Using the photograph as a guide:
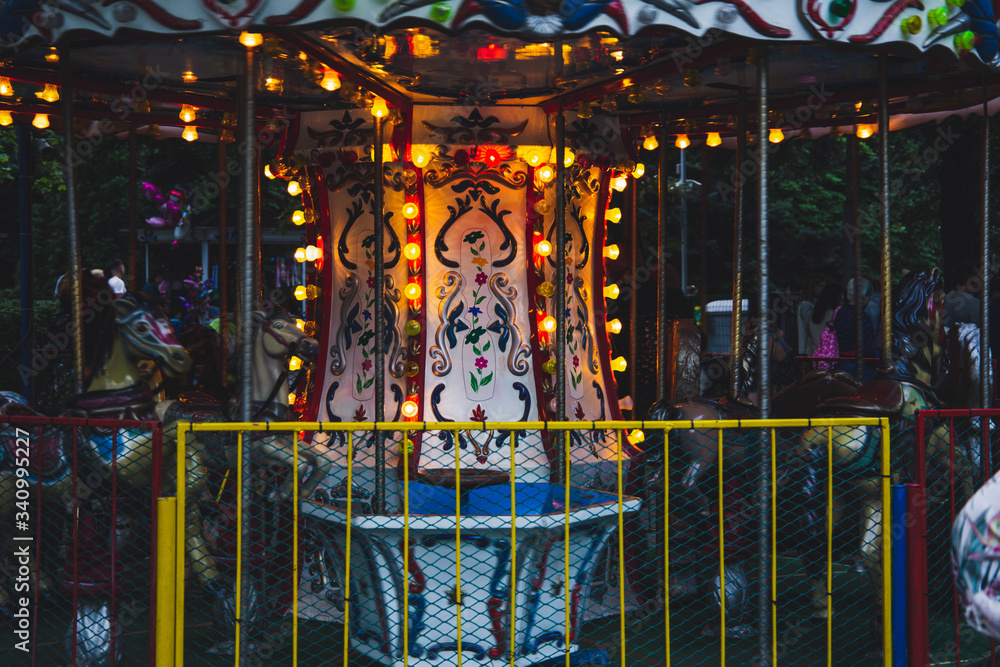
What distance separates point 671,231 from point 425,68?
67.1 feet

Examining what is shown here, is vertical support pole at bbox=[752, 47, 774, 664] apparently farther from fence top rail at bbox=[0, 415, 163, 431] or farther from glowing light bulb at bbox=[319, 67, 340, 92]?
fence top rail at bbox=[0, 415, 163, 431]

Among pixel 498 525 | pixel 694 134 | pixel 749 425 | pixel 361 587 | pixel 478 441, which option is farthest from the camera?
pixel 694 134

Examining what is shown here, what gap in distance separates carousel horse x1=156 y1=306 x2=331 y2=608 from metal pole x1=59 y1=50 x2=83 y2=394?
57cm

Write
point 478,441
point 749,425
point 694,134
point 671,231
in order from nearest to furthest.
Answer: point 749,425, point 478,441, point 694,134, point 671,231

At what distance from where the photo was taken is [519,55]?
6234mm

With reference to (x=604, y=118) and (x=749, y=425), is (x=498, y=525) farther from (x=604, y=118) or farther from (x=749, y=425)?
(x=604, y=118)

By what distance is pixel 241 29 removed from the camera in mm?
4816

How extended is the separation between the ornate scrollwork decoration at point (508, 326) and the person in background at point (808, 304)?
18.6 ft

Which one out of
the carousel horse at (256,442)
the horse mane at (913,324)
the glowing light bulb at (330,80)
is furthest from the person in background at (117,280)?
the horse mane at (913,324)

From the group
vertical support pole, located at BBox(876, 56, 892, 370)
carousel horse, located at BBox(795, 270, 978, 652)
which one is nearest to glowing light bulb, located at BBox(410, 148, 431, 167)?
vertical support pole, located at BBox(876, 56, 892, 370)

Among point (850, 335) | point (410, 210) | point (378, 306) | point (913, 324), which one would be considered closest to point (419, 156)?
point (410, 210)

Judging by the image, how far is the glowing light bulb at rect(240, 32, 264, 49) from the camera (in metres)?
5.06

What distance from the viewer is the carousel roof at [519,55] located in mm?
4793

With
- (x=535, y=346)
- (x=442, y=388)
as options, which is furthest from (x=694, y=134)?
(x=442, y=388)
